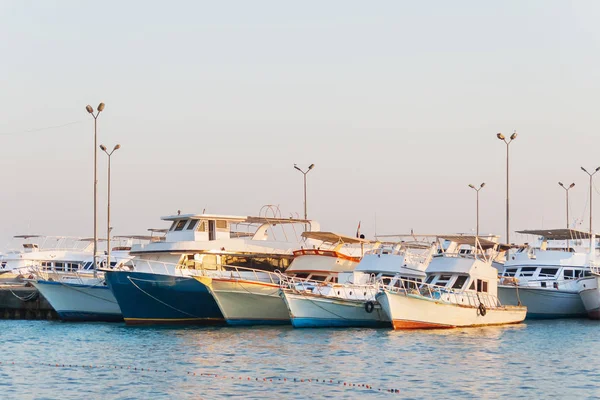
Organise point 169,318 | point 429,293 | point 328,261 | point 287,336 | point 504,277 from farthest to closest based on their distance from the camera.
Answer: point 504,277 → point 328,261 → point 169,318 → point 429,293 → point 287,336

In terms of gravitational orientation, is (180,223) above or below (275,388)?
above

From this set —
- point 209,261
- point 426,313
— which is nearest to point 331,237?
point 209,261

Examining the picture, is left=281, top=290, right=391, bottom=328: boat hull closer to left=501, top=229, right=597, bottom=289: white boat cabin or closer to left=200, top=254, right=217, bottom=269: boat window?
left=200, top=254, right=217, bottom=269: boat window

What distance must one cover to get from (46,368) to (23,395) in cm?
554

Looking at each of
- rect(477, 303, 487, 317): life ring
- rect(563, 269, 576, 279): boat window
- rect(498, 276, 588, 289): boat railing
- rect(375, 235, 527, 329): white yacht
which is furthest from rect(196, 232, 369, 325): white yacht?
rect(563, 269, 576, 279): boat window

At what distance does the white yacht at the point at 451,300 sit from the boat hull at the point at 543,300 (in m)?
3.47

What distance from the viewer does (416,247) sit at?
5316cm

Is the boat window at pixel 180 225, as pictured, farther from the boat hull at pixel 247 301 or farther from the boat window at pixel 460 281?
the boat window at pixel 460 281

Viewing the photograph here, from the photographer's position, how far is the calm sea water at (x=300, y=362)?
28.5 meters

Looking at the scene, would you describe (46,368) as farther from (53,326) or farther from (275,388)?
(53,326)

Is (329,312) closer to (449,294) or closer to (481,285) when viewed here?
(449,294)

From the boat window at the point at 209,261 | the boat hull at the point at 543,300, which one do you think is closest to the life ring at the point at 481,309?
the boat hull at the point at 543,300

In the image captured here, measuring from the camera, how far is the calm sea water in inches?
1122

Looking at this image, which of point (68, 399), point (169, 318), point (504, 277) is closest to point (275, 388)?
point (68, 399)
